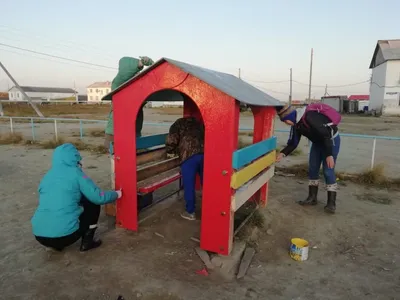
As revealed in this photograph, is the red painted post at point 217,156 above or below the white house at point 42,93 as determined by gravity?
below

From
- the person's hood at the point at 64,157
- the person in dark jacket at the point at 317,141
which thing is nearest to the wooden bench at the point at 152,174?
the person's hood at the point at 64,157

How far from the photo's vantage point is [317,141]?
479 centimetres

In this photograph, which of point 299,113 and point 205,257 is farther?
point 299,113

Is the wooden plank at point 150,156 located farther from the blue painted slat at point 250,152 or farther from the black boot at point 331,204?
the black boot at point 331,204

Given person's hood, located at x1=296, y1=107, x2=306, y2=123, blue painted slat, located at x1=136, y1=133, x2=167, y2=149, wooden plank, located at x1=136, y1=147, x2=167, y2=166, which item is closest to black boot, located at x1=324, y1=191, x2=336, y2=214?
person's hood, located at x1=296, y1=107, x2=306, y2=123

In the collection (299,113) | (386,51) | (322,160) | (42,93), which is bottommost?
(322,160)

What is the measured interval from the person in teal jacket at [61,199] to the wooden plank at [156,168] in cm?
118

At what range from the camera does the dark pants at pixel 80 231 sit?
10.3ft

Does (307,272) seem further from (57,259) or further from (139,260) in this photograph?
(57,259)

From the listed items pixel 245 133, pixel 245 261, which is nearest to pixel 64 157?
pixel 245 261

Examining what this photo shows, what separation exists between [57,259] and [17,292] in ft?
1.87

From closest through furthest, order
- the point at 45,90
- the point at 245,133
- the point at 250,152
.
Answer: the point at 250,152 → the point at 245,133 → the point at 45,90

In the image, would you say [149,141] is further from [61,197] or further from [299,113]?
[299,113]

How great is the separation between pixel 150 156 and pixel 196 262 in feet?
6.87
